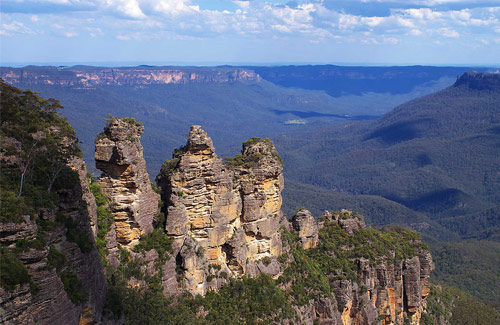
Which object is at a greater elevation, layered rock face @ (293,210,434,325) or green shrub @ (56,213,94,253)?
green shrub @ (56,213,94,253)

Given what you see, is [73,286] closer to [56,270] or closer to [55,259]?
[56,270]

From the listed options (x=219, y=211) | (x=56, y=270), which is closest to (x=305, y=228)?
(x=219, y=211)

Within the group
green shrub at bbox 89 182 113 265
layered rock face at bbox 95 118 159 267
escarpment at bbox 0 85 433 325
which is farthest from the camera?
layered rock face at bbox 95 118 159 267

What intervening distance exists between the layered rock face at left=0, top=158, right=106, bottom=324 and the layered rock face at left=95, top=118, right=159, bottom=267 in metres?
6.56

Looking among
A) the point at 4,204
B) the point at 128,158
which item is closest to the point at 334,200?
the point at 128,158

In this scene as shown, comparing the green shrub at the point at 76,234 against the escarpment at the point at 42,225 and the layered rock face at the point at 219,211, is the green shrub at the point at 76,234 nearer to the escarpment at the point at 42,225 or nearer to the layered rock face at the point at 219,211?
the escarpment at the point at 42,225

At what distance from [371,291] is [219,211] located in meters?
18.1

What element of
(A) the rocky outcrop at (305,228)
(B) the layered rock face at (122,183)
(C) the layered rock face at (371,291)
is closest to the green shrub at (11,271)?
(B) the layered rock face at (122,183)

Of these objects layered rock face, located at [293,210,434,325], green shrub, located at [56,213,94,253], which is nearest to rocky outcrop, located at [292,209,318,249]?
layered rock face, located at [293,210,434,325]

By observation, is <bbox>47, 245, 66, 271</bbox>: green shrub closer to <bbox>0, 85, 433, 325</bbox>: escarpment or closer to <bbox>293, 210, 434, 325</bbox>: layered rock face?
<bbox>0, 85, 433, 325</bbox>: escarpment

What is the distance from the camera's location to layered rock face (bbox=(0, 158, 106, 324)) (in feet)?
45.0

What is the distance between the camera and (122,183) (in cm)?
2625

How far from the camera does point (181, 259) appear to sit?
28.0 meters

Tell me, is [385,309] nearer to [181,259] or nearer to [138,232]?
[181,259]
